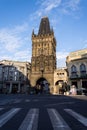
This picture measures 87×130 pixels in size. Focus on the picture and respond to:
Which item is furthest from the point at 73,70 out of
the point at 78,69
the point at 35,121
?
the point at 35,121

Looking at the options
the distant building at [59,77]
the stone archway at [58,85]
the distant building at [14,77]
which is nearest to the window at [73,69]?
the distant building at [59,77]

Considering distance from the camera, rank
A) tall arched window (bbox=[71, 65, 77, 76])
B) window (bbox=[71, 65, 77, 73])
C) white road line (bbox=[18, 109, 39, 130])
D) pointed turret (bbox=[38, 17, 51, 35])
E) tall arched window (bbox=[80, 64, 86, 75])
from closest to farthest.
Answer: white road line (bbox=[18, 109, 39, 130]), tall arched window (bbox=[80, 64, 86, 75]), tall arched window (bbox=[71, 65, 77, 76]), window (bbox=[71, 65, 77, 73]), pointed turret (bbox=[38, 17, 51, 35])

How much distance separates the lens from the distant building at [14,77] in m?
86.1

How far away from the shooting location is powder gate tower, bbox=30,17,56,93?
84000 mm

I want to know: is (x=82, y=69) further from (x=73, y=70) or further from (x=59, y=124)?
(x=59, y=124)

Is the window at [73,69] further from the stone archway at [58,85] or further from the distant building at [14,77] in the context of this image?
the distant building at [14,77]

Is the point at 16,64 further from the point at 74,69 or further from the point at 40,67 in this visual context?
the point at 74,69

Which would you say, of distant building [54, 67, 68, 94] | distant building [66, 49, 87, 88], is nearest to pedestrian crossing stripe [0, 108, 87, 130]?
distant building [66, 49, 87, 88]

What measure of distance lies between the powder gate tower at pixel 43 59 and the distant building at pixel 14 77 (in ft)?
15.9

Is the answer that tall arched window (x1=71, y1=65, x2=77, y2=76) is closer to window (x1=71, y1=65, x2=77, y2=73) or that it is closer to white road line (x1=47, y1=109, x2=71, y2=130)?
window (x1=71, y1=65, x2=77, y2=73)

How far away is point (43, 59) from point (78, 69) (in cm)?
2646

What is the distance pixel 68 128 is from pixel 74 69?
56386mm

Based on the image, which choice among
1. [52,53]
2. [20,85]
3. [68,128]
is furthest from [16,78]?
[68,128]

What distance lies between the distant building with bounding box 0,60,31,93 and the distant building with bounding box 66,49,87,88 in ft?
92.7
